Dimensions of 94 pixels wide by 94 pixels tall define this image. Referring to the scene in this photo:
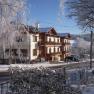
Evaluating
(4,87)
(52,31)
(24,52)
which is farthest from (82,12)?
(52,31)

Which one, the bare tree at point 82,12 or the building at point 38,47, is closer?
the bare tree at point 82,12

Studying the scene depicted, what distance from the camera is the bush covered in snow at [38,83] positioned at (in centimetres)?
900

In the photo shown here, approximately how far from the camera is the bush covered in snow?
900 cm

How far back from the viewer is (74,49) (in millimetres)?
→ 117500

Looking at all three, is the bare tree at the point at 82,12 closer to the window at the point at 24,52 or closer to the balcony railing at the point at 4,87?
the balcony railing at the point at 4,87

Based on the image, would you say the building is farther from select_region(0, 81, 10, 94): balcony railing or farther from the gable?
select_region(0, 81, 10, 94): balcony railing

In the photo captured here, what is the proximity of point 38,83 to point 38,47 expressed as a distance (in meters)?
53.1

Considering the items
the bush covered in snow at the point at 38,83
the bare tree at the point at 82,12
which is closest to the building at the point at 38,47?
A: the bare tree at the point at 82,12

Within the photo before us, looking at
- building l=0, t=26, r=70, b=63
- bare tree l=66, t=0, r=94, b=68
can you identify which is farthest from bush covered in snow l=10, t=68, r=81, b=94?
building l=0, t=26, r=70, b=63

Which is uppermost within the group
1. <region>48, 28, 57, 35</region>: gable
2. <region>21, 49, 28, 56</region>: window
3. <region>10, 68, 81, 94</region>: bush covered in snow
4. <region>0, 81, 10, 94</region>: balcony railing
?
<region>48, 28, 57, 35</region>: gable

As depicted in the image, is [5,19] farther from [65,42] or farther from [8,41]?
[65,42]

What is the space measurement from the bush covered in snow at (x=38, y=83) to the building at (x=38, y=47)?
35718 millimetres

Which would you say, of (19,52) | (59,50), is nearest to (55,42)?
(59,50)

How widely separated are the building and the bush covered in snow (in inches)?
1406
